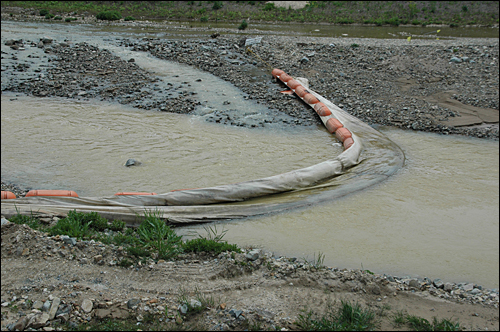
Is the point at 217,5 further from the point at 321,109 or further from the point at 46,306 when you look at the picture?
the point at 46,306

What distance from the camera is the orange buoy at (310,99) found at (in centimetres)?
1065

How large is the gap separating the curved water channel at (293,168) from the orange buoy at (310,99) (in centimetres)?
105

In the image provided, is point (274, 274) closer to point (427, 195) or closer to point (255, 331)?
point (255, 331)

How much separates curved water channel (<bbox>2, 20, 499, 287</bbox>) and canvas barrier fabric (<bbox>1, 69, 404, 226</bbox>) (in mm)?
123

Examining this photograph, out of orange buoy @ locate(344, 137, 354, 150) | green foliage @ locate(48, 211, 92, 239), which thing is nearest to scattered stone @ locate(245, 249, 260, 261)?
green foliage @ locate(48, 211, 92, 239)

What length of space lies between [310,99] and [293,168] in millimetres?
3574

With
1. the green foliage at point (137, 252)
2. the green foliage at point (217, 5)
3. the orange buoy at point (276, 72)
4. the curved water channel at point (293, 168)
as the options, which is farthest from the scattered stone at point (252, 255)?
the green foliage at point (217, 5)

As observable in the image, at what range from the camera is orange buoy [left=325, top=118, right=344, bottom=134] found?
9.38 metres

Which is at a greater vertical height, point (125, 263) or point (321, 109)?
point (321, 109)

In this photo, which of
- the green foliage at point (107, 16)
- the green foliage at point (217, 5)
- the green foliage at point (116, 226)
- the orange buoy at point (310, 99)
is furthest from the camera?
the green foliage at point (217, 5)

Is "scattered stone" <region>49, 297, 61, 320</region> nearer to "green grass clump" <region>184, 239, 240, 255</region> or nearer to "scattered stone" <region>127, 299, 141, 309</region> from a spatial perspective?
"scattered stone" <region>127, 299, 141, 309</region>

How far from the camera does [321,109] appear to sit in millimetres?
10172

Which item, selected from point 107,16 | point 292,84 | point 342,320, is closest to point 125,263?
point 342,320

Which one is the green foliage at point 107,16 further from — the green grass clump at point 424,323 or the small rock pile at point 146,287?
the green grass clump at point 424,323
